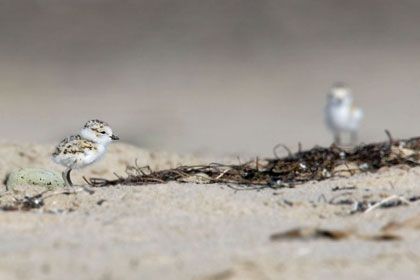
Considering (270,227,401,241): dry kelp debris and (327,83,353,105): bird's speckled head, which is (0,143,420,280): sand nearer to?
(270,227,401,241): dry kelp debris

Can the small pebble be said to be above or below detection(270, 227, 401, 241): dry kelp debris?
above

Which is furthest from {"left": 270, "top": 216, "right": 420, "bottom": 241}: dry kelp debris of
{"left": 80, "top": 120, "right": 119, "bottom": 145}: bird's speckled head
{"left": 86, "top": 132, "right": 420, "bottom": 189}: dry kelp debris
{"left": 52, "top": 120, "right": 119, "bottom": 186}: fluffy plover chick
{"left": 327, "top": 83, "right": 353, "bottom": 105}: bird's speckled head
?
{"left": 327, "top": 83, "right": 353, "bottom": 105}: bird's speckled head

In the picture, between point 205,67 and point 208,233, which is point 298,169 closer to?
point 208,233

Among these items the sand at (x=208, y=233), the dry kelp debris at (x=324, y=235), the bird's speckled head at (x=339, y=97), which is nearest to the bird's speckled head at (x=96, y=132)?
the sand at (x=208, y=233)

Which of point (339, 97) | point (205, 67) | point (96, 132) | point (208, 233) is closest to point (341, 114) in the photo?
point (339, 97)

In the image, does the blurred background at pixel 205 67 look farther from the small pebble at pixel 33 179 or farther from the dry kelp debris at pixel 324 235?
the dry kelp debris at pixel 324 235

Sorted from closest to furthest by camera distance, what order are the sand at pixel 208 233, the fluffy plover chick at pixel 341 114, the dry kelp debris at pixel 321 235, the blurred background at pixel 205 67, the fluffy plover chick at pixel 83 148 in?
the sand at pixel 208 233 → the dry kelp debris at pixel 321 235 → the fluffy plover chick at pixel 83 148 → the fluffy plover chick at pixel 341 114 → the blurred background at pixel 205 67
